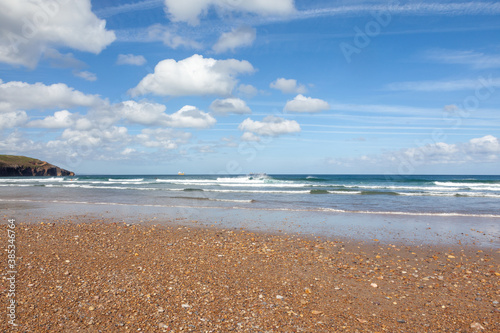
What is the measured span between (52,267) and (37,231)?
16.8 ft

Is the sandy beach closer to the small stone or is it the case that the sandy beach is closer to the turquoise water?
the small stone

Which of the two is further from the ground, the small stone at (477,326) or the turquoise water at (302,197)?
the turquoise water at (302,197)

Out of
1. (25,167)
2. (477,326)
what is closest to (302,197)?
(477,326)

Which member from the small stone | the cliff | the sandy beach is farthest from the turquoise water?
the cliff

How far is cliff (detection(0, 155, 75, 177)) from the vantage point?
104812mm

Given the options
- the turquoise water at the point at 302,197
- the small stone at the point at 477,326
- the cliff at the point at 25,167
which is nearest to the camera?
the small stone at the point at 477,326

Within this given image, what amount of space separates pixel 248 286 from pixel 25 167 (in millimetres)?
136440

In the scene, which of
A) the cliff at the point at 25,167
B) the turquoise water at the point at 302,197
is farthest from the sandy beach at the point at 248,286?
the cliff at the point at 25,167

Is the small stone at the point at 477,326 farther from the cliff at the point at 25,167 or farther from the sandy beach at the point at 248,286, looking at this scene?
the cliff at the point at 25,167

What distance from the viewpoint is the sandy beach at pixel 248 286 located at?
15.4 ft

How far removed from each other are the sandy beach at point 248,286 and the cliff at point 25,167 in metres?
123

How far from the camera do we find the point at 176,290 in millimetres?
5711

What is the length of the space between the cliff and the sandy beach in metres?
123

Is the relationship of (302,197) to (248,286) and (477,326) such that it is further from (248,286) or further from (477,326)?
(477,326)
